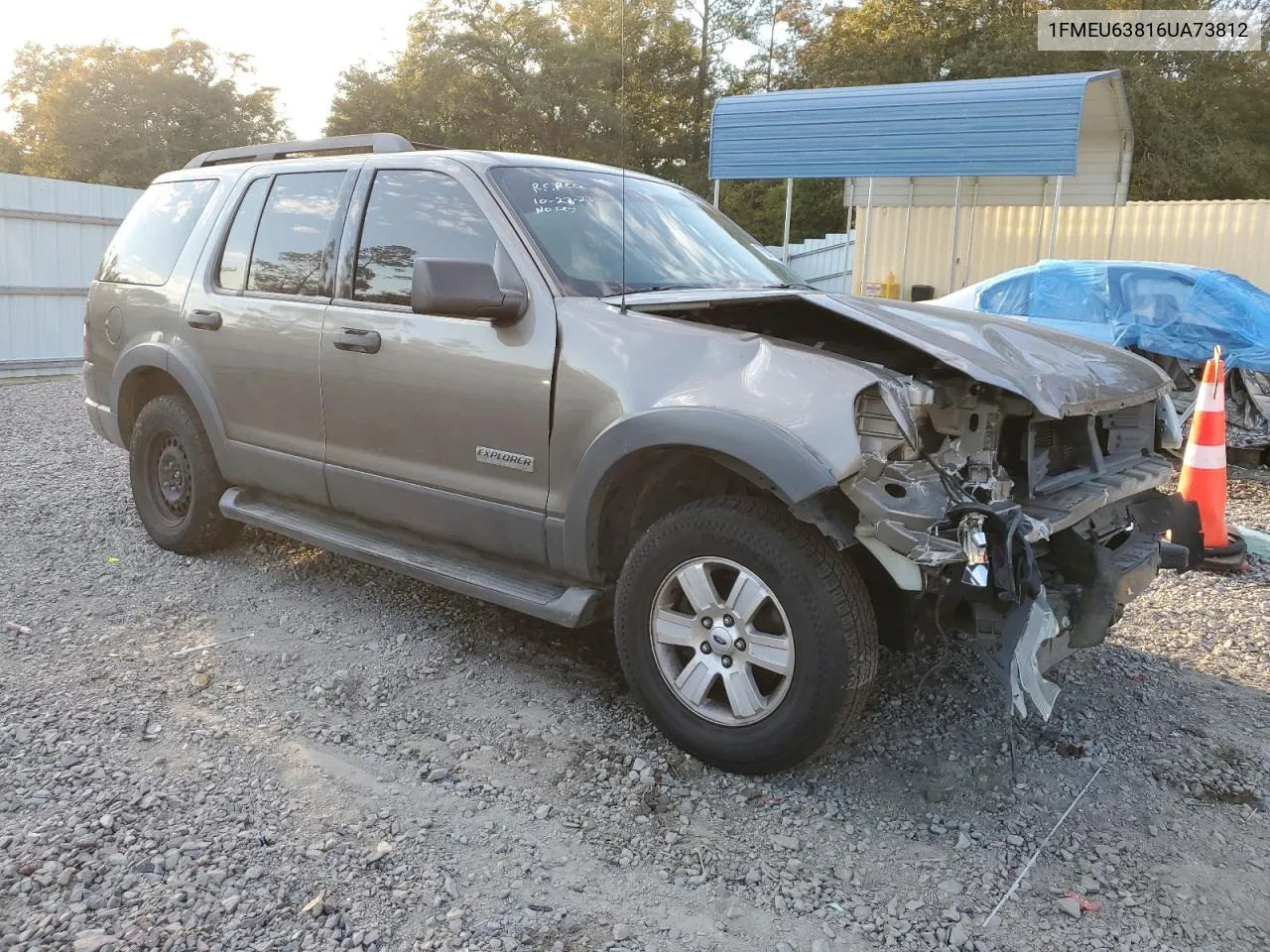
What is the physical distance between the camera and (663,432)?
308 centimetres

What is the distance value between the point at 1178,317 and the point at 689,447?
6521mm

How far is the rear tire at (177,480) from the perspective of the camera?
4.95m

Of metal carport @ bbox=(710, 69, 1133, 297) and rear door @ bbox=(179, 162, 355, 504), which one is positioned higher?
metal carport @ bbox=(710, 69, 1133, 297)

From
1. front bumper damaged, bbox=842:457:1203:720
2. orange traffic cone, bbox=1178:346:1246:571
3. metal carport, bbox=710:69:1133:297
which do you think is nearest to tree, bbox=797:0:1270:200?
metal carport, bbox=710:69:1133:297

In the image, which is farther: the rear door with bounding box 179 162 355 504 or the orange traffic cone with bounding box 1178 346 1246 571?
the orange traffic cone with bounding box 1178 346 1246 571

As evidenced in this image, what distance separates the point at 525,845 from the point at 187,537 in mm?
3113

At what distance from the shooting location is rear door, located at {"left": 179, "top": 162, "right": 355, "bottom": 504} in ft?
14.0

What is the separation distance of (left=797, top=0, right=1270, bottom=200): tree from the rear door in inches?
1082

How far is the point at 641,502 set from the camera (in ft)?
11.3

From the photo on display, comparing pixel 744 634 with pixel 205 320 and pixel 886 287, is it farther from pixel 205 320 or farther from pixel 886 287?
pixel 886 287

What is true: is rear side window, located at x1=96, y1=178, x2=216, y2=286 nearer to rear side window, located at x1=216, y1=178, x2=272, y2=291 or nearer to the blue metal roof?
rear side window, located at x1=216, y1=178, x2=272, y2=291

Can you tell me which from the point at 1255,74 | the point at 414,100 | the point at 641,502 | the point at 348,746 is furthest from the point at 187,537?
the point at 1255,74

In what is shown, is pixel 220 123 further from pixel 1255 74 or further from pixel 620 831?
pixel 620 831

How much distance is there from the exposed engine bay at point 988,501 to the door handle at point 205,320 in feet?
7.67
